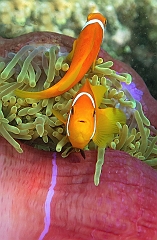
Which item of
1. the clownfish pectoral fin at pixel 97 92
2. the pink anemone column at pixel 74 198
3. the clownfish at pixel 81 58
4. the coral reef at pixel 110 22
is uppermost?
the coral reef at pixel 110 22

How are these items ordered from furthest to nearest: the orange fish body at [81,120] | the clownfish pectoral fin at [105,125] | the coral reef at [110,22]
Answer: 1. the coral reef at [110,22]
2. the clownfish pectoral fin at [105,125]
3. the orange fish body at [81,120]

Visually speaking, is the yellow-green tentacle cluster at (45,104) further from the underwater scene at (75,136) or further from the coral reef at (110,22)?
the coral reef at (110,22)

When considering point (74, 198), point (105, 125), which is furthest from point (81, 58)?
point (74, 198)

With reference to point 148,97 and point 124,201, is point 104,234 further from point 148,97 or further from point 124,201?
point 148,97

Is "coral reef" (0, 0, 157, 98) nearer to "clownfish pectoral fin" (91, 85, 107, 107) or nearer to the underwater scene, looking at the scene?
the underwater scene

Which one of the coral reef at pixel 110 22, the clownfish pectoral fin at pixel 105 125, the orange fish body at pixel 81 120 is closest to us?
the orange fish body at pixel 81 120

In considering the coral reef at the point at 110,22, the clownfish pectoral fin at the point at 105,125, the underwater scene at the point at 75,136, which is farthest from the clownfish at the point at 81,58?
the coral reef at the point at 110,22
